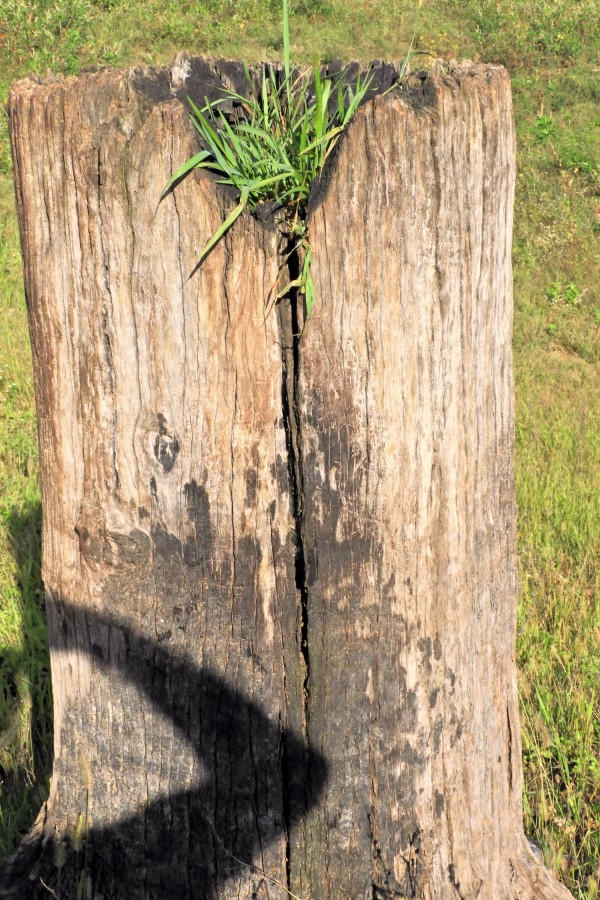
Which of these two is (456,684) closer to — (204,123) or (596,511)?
(204,123)

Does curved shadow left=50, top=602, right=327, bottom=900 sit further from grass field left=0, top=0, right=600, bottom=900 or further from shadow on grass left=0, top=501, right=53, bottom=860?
grass field left=0, top=0, right=600, bottom=900

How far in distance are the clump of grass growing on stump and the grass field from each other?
1.98 metres

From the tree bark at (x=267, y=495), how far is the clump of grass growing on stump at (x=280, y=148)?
37 millimetres

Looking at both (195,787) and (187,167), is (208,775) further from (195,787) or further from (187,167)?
(187,167)

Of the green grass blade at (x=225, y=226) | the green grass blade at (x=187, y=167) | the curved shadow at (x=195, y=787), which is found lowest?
the curved shadow at (x=195, y=787)

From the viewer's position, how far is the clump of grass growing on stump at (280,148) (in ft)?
5.25

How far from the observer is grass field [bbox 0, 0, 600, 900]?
2918 millimetres

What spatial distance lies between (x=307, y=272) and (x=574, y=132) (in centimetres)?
888

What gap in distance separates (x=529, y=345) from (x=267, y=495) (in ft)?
17.7

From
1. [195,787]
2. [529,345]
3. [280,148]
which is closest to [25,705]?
[195,787]

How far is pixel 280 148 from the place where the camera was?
1.62m

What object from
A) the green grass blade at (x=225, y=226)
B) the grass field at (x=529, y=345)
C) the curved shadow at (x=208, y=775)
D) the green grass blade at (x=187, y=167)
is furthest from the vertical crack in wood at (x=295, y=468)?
the grass field at (x=529, y=345)

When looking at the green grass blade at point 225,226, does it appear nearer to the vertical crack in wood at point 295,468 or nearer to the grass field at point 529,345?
the vertical crack in wood at point 295,468

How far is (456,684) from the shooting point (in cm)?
198
